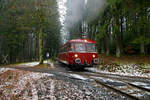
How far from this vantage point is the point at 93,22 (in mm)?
22531

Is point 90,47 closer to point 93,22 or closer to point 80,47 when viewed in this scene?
point 80,47

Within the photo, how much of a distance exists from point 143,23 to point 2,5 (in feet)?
74.5

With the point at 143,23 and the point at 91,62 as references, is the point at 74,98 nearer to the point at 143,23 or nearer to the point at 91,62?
the point at 91,62

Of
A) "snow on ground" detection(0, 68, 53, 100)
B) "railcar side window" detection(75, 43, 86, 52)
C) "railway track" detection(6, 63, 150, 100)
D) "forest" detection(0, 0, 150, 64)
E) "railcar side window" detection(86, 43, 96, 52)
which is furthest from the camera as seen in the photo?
"forest" detection(0, 0, 150, 64)

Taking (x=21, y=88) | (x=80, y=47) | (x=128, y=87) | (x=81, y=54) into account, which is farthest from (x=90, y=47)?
(x=21, y=88)

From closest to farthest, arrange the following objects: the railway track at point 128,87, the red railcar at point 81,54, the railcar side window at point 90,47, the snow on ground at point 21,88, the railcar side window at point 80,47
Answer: the railway track at point 128,87, the snow on ground at point 21,88, the red railcar at point 81,54, the railcar side window at point 80,47, the railcar side window at point 90,47

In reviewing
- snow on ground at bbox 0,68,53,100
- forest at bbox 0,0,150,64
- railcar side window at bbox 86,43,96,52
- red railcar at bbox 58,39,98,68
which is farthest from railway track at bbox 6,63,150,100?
forest at bbox 0,0,150,64

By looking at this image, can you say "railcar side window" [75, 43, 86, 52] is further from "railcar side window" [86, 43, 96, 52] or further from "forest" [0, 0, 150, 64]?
"forest" [0, 0, 150, 64]

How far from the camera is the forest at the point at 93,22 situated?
15109mm

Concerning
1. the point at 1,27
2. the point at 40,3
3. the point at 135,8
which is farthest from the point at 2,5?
the point at 135,8

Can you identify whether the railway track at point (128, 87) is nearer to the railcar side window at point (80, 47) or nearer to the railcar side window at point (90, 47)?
the railcar side window at point (80, 47)

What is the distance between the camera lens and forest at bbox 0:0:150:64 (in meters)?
15.1

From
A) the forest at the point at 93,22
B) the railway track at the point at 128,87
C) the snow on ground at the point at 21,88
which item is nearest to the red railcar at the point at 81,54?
the snow on ground at the point at 21,88

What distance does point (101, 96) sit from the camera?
184 inches
